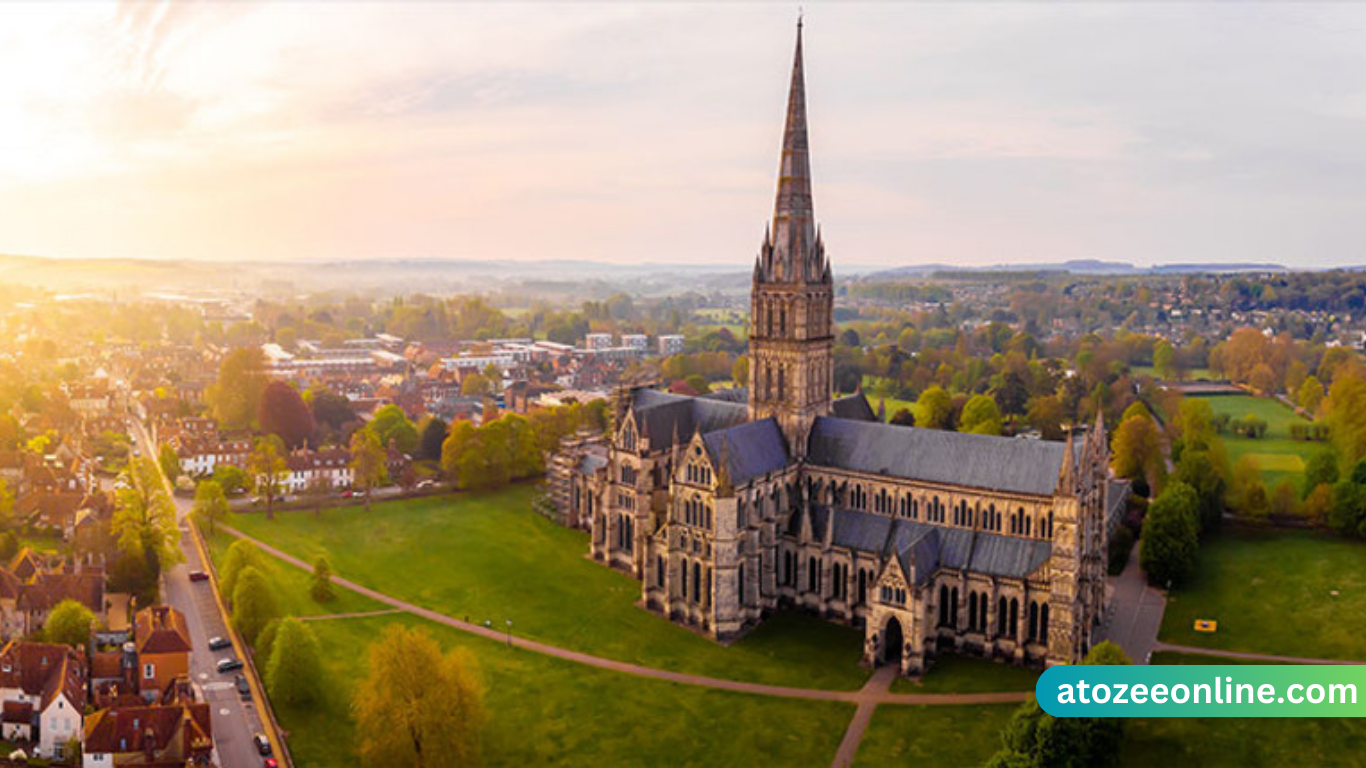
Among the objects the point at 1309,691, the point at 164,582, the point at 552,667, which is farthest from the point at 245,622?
the point at 1309,691

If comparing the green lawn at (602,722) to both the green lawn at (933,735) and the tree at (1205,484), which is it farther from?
the tree at (1205,484)

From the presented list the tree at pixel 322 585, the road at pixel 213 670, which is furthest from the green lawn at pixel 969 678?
the tree at pixel 322 585

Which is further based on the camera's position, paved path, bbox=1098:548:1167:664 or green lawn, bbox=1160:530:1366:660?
green lawn, bbox=1160:530:1366:660

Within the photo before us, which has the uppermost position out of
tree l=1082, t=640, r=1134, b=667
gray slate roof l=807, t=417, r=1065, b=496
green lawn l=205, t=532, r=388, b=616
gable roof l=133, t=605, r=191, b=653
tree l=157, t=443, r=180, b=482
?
gray slate roof l=807, t=417, r=1065, b=496

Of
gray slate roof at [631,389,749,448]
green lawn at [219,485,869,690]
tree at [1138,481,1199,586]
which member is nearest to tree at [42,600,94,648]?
green lawn at [219,485,869,690]

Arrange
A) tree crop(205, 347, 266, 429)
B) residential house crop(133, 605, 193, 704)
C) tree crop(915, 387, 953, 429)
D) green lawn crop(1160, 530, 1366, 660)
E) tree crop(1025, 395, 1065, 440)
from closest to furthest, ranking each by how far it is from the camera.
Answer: residential house crop(133, 605, 193, 704) < green lawn crop(1160, 530, 1366, 660) < tree crop(915, 387, 953, 429) < tree crop(1025, 395, 1065, 440) < tree crop(205, 347, 266, 429)

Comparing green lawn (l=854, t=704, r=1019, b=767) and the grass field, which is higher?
the grass field

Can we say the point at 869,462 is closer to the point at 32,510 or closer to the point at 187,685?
the point at 187,685

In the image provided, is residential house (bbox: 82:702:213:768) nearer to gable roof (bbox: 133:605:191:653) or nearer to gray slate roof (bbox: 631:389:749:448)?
gable roof (bbox: 133:605:191:653)
